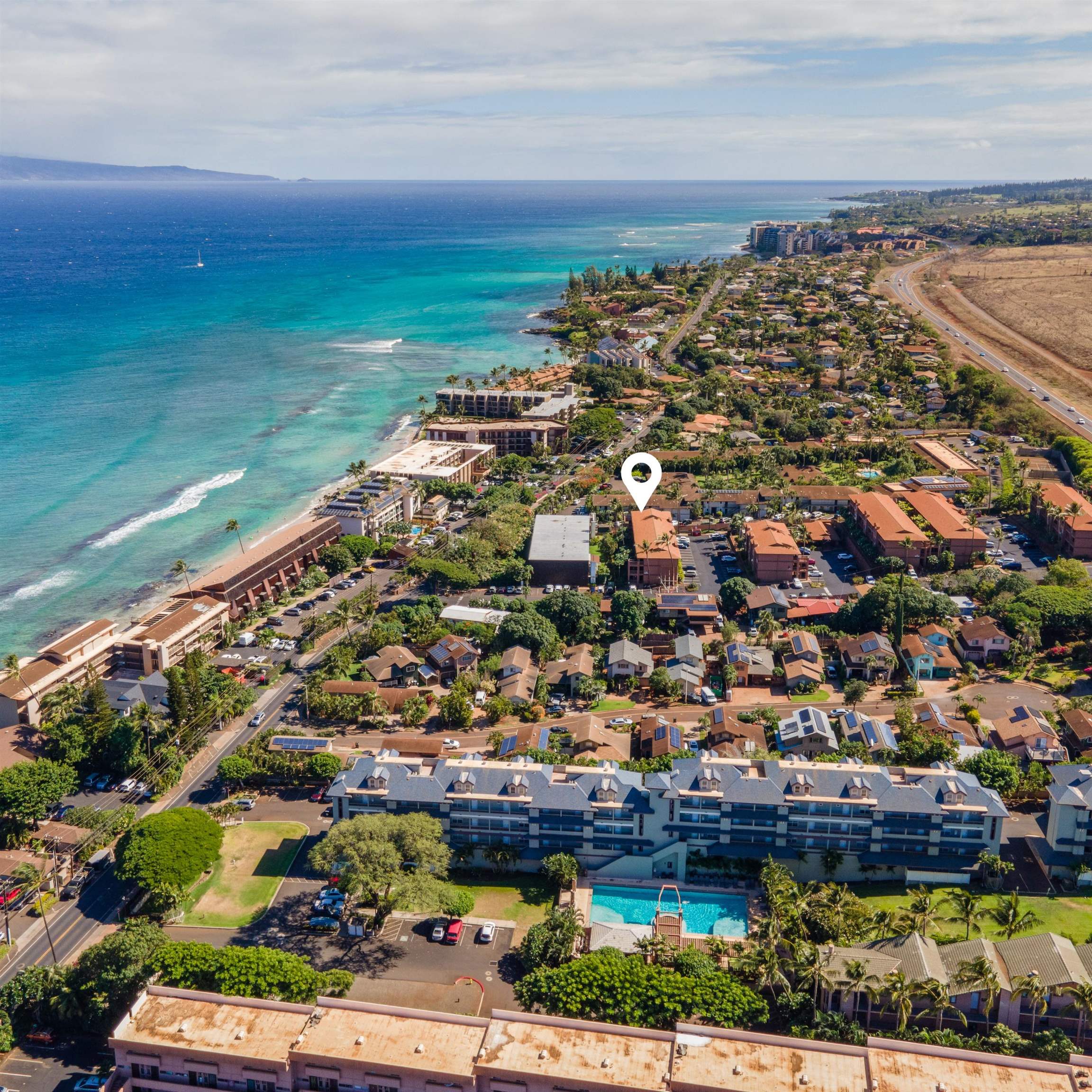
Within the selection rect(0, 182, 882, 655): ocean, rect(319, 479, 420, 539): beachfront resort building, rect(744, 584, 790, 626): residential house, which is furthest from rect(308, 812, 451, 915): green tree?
rect(319, 479, 420, 539): beachfront resort building

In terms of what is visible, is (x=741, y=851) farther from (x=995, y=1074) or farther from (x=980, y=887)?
(x=995, y=1074)

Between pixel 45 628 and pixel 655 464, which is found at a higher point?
pixel 655 464

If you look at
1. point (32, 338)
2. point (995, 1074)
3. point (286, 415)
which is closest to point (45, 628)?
point (286, 415)

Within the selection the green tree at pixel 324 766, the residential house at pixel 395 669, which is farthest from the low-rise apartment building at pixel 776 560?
the green tree at pixel 324 766

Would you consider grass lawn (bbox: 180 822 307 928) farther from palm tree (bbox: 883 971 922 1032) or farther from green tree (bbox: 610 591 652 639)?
green tree (bbox: 610 591 652 639)

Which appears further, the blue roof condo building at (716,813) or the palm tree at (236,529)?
the palm tree at (236,529)

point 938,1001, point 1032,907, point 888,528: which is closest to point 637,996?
point 938,1001

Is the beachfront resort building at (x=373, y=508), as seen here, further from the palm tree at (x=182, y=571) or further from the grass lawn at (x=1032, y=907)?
the grass lawn at (x=1032, y=907)
